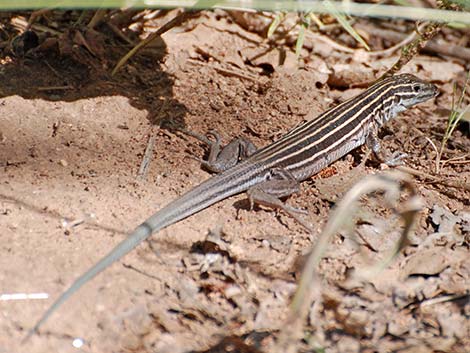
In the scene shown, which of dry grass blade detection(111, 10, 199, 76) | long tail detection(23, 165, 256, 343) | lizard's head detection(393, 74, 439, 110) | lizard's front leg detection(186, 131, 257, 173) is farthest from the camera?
lizard's head detection(393, 74, 439, 110)

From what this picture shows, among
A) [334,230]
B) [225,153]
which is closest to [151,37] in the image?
[225,153]

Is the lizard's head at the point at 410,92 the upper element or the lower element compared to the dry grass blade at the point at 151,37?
upper

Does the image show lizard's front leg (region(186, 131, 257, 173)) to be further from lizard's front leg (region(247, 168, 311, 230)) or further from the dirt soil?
lizard's front leg (region(247, 168, 311, 230))

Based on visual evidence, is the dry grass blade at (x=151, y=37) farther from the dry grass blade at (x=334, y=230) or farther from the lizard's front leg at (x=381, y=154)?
the dry grass blade at (x=334, y=230)

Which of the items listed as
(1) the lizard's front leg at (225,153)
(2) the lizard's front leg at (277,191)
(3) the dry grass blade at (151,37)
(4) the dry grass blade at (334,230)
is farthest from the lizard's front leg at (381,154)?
(3) the dry grass blade at (151,37)

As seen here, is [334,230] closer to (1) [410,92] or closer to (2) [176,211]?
(2) [176,211]

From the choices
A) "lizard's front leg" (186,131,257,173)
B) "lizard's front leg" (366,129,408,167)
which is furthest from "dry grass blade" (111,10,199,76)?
"lizard's front leg" (366,129,408,167)

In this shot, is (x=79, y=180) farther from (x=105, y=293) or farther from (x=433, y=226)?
(x=433, y=226)
